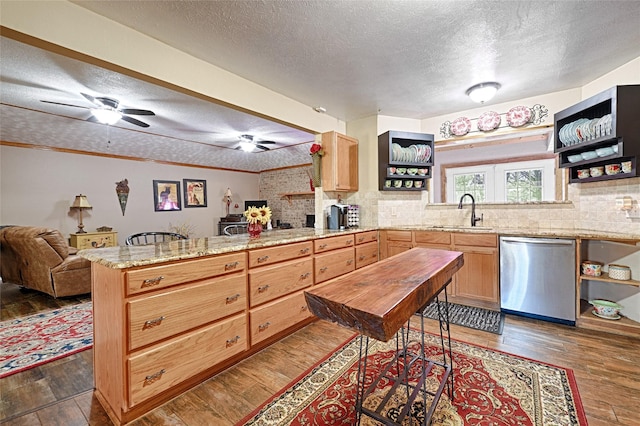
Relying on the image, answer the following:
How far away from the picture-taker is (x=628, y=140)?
2379 millimetres

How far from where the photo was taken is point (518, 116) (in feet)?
11.4

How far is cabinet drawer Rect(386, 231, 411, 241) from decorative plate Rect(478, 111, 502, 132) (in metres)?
1.80

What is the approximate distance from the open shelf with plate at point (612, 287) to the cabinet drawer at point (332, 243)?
230cm

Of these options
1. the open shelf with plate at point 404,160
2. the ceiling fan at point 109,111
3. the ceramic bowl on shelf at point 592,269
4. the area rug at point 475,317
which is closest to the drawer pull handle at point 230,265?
the area rug at point 475,317

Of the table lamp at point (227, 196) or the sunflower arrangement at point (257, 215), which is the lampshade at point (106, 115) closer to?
the sunflower arrangement at point (257, 215)

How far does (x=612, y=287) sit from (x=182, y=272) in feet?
13.2

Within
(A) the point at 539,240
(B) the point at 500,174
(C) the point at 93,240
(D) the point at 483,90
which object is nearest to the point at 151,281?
(A) the point at 539,240

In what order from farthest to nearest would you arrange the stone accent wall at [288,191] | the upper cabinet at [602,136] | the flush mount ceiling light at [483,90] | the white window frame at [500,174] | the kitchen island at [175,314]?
the stone accent wall at [288,191] → the white window frame at [500,174] → the flush mount ceiling light at [483,90] → the upper cabinet at [602,136] → the kitchen island at [175,314]

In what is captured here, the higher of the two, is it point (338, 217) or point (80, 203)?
point (80, 203)

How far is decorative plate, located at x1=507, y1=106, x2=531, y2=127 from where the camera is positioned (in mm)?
3428

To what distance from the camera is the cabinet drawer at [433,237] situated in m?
3.35

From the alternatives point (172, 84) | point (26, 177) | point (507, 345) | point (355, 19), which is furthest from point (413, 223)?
point (26, 177)

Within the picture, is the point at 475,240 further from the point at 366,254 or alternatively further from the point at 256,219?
the point at 256,219

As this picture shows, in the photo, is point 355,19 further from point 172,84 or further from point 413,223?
point 413,223
